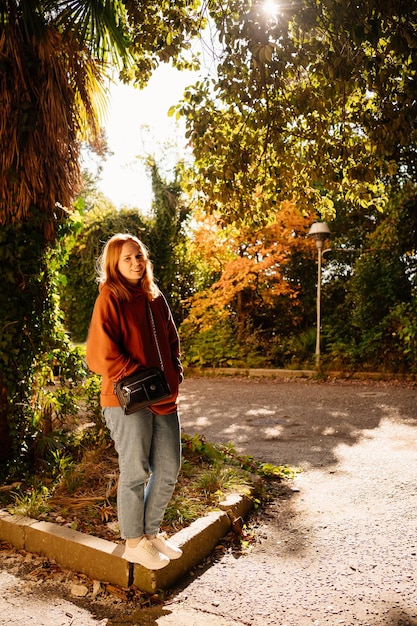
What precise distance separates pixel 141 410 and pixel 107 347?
399mm

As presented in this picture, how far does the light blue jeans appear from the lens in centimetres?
289

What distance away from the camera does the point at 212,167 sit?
596 centimetres

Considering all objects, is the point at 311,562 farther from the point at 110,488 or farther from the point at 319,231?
the point at 319,231

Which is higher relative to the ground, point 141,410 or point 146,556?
point 141,410

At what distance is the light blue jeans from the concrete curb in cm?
26

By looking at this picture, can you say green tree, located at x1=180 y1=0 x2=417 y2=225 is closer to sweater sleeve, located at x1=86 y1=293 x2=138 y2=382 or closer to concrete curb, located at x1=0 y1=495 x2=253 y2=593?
sweater sleeve, located at x1=86 y1=293 x2=138 y2=382

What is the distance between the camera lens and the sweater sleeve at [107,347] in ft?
9.29

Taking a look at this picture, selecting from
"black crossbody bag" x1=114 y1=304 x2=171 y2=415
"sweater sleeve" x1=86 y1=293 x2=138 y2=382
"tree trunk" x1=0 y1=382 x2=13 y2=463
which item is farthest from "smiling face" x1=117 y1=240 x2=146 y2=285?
"tree trunk" x1=0 y1=382 x2=13 y2=463

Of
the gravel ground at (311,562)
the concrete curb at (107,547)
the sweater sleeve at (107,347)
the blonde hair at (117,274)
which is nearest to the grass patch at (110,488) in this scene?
the concrete curb at (107,547)

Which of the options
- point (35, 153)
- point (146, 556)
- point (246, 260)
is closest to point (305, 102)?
point (35, 153)

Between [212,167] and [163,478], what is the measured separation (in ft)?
13.0

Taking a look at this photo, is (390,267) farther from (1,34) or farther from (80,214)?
(1,34)

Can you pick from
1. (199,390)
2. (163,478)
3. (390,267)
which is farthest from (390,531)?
(390,267)

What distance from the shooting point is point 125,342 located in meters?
2.96
